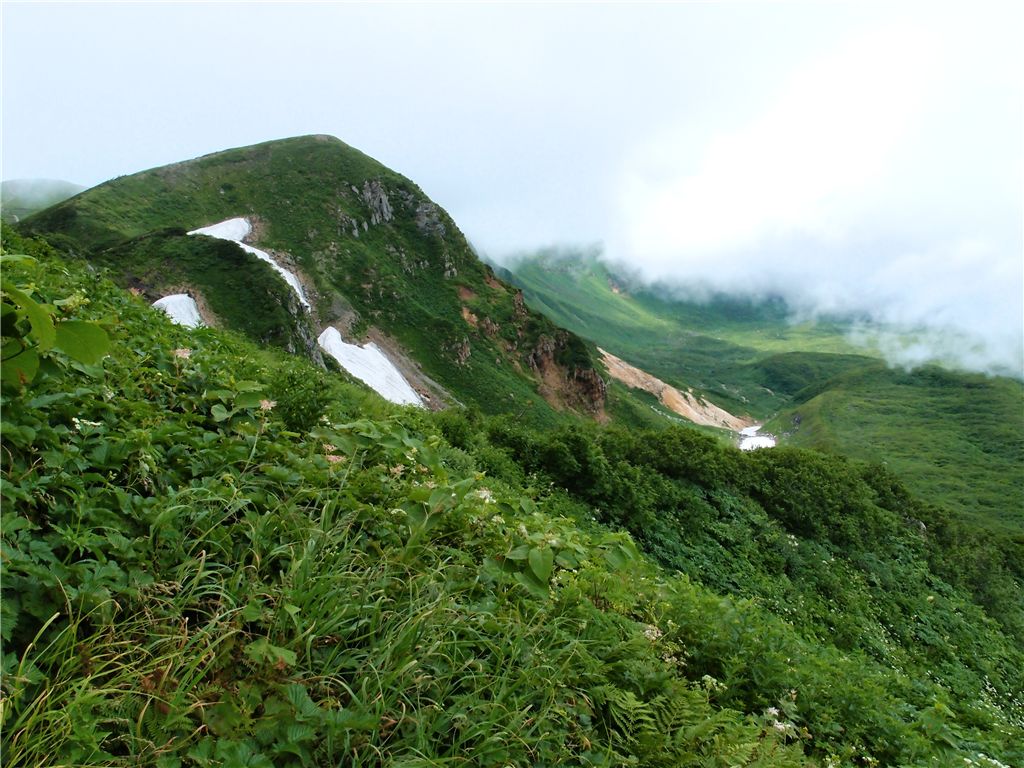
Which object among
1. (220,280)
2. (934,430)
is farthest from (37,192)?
(934,430)

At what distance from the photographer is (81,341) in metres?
2.73

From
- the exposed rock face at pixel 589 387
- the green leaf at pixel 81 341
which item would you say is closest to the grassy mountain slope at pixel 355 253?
the exposed rock face at pixel 589 387

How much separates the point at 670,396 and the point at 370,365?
97.0 m

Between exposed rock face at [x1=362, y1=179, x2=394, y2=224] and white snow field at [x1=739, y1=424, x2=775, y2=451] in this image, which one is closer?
exposed rock face at [x1=362, y1=179, x2=394, y2=224]

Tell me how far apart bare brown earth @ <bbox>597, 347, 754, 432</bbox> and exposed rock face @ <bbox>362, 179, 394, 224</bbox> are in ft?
209

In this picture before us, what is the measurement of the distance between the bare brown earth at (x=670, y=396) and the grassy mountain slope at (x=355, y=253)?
54.6 metres

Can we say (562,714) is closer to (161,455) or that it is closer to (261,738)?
(261,738)

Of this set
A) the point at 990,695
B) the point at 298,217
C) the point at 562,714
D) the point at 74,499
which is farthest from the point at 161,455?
the point at 298,217

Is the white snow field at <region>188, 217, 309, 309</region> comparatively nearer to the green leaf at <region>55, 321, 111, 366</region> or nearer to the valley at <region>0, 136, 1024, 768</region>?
the valley at <region>0, 136, 1024, 768</region>

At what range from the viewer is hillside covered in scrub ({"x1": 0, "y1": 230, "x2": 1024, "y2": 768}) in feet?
7.86

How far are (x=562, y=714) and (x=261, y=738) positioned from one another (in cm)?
151

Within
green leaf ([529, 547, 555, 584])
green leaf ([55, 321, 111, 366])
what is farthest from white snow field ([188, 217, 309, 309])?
green leaf ([529, 547, 555, 584])

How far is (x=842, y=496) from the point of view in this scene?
18297 mm

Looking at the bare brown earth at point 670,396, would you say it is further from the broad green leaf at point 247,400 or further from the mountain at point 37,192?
the mountain at point 37,192
